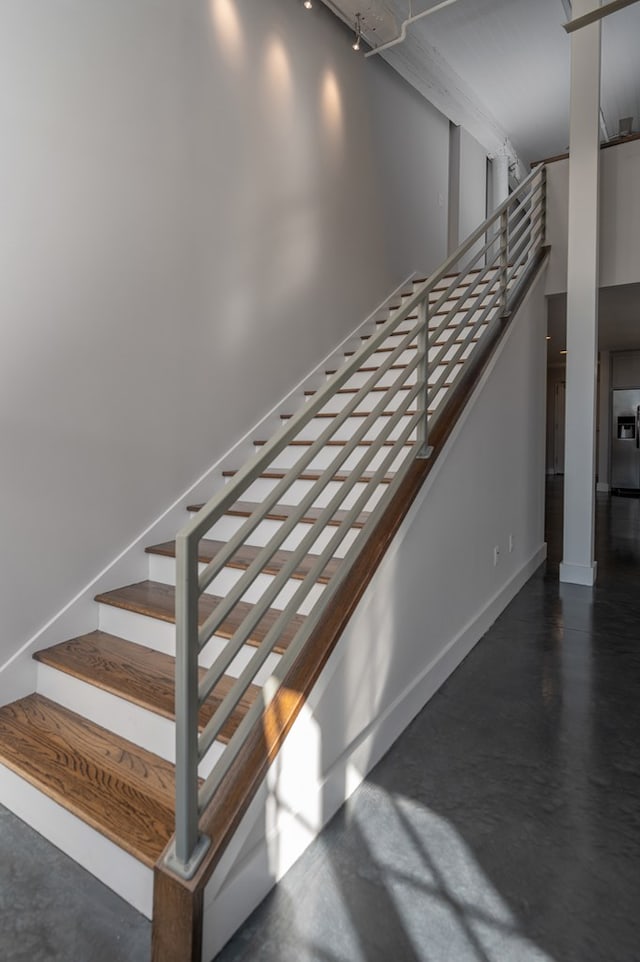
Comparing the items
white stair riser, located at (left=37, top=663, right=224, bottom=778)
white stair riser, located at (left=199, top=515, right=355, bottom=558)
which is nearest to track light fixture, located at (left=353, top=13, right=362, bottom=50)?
white stair riser, located at (left=199, top=515, right=355, bottom=558)

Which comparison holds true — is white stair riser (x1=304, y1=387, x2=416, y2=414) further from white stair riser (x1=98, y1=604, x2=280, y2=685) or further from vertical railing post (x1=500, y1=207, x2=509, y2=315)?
white stair riser (x1=98, y1=604, x2=280, y2=685)

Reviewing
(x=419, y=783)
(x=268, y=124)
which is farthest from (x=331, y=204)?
(x=419, y=783)

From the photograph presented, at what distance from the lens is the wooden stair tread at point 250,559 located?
2.21 m

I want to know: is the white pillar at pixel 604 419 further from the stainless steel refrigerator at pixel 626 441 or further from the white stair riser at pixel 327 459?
the white stair riser at pixel 327 459

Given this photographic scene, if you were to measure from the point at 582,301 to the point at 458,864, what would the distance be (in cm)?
362

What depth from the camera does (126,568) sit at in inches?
104

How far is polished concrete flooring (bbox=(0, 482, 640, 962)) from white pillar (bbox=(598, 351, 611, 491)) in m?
8.26

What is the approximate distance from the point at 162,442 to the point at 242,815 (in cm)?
193

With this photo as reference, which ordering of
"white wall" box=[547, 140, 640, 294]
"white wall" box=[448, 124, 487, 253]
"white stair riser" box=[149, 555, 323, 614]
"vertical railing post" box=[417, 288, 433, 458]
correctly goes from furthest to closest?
1. "white wall" box=[448, 124, 487, 253]
2. "white wall" box=[547, 140, 640, 294]
3. "vertical railing post" box=[417, 288, 433, 458]
4. "white stair riser" box=[149, 555, 323, 614]

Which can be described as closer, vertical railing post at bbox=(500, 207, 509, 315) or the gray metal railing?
the gray metal railing

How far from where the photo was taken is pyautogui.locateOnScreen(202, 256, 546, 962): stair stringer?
4.86 ft

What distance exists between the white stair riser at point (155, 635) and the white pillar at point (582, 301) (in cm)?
291

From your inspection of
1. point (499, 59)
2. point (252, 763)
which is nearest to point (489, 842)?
point (252, 763)

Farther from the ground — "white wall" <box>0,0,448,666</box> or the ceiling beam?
the ceiling beam
